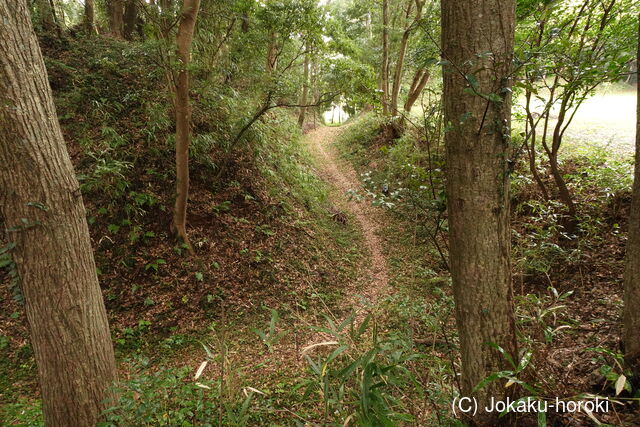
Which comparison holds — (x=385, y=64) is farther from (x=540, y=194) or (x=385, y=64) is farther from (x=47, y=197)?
(x=47, y=197)

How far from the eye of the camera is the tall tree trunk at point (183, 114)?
16.7ft

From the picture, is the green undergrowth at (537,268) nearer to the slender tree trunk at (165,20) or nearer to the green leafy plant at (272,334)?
the green leafy plant at (272,334)

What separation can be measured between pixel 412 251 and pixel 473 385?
656 centimetres

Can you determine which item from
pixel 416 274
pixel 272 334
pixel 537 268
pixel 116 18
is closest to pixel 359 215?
pixel 416 274

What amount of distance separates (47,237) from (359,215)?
9168mm

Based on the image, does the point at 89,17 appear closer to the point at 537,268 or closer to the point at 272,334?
the point at 272,334

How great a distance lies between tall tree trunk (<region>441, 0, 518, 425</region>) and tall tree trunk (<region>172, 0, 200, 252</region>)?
4717 millimetres

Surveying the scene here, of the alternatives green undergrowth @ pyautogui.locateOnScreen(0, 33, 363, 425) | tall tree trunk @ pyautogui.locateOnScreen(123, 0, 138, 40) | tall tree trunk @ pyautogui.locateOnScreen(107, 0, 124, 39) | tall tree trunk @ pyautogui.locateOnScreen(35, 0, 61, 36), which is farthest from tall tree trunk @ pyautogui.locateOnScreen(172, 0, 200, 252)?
tall tree trunk @ pyautogui.locateOnScreen(107, 0, 124, 39)

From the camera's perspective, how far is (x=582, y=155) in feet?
27.0

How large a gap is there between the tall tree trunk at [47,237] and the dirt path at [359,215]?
8.45 ft

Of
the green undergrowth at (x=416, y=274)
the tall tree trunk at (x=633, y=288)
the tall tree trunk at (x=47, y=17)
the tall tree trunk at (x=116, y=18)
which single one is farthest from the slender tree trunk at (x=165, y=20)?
the tall tree trunk at (x=116, y=18)

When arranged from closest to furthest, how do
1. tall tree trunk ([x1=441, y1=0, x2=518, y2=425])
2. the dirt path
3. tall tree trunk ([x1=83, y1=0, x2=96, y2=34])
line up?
tall tree trunk ([x1=441, y1=0, x2=518, y2=425]), the dirt path, tall tree trunk ([x1=83, y1=0, x2=96, y2=34])

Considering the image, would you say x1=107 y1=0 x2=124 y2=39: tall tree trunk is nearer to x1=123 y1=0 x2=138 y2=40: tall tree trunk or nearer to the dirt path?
x1=123 y1=0 x2=138 y2=40: tall tree trunk

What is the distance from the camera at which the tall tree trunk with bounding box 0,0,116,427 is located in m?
2.46
